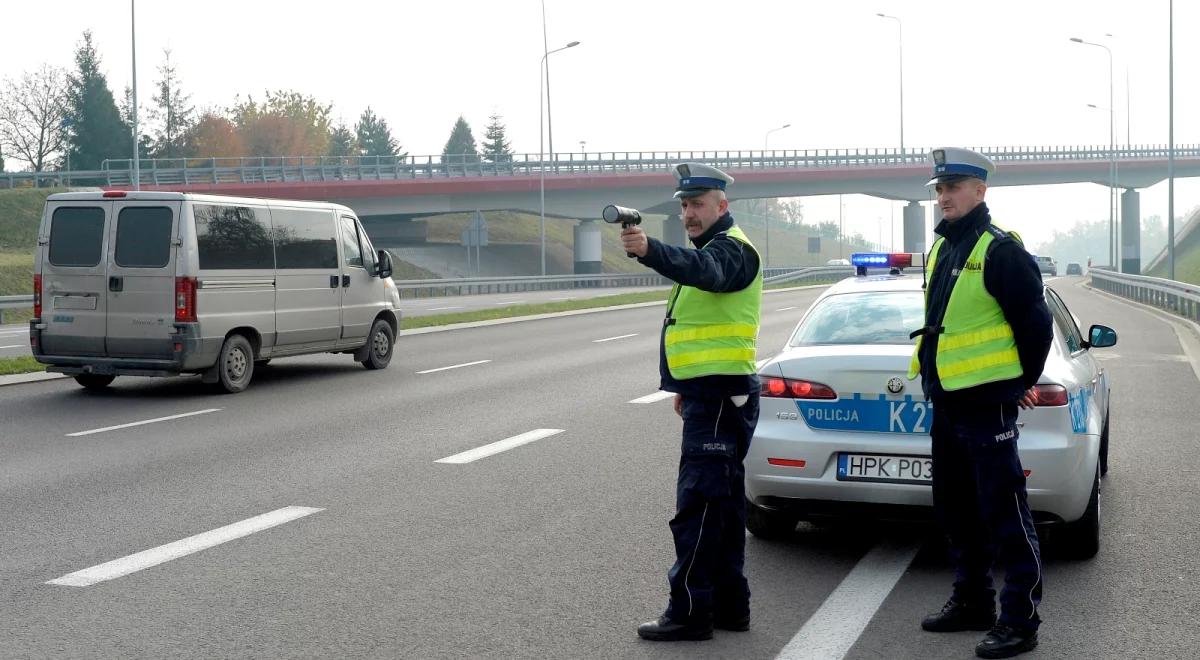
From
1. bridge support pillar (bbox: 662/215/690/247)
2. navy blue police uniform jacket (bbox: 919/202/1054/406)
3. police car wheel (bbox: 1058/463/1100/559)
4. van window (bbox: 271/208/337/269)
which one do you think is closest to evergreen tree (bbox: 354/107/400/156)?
bridge support pillar (bbox: 662/215/690/247)

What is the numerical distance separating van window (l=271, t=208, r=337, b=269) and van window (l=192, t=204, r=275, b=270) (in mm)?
230

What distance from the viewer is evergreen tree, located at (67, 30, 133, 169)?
10075 centimetres

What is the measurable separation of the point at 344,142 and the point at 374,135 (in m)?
3.68

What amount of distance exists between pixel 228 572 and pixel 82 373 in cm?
906

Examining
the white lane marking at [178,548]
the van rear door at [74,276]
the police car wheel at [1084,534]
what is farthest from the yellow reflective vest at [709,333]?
the van rear door at [74,276]

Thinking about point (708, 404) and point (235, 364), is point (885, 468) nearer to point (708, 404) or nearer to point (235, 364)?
point (708, 404)

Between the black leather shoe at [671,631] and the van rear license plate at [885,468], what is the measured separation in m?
1.44

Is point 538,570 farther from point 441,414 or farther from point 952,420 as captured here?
point 441,414

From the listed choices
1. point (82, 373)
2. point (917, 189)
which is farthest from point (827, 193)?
point (82, 373)

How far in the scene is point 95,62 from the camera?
104562 mm

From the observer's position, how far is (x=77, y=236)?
13695 millimetres

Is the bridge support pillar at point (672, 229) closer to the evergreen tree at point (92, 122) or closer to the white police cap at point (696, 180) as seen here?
the evergreen tree at point (92, 122)

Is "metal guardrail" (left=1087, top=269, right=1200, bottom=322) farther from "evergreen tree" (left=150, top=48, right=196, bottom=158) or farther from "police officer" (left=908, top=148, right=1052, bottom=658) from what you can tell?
"evergreen tree" (left=150, top=48, right=196, bottom=158)

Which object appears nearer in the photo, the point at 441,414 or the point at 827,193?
the point at 441,414
